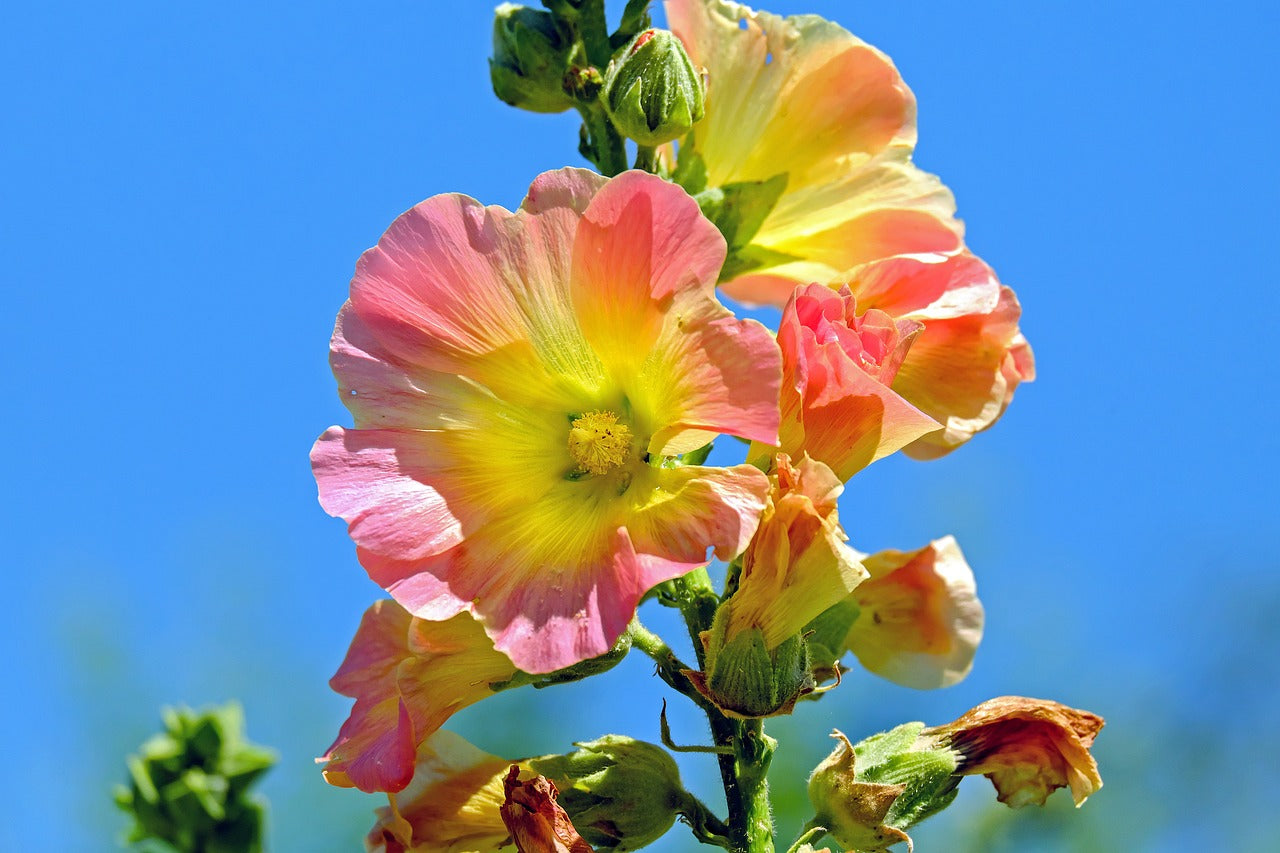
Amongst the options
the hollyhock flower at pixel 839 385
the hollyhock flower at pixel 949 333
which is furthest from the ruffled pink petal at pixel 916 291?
the hollyhock flower at pixel 839 385

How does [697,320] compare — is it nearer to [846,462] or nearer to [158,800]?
[846,462]

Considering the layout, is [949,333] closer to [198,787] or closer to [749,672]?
[749,672]

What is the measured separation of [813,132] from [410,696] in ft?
5.44

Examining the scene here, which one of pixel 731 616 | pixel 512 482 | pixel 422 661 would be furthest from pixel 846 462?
pixel 422 661

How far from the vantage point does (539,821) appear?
8.38 feet

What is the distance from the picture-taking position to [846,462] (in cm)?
267

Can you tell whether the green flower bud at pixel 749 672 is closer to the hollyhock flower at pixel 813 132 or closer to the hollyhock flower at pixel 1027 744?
the hollyhock flower at pixel 1027 744

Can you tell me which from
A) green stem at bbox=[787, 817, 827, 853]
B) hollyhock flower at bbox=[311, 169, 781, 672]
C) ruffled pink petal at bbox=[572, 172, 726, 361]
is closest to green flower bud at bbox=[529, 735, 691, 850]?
green stem at bbox=[787, 817, 827, 853]

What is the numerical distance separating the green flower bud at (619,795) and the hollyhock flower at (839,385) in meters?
0.73

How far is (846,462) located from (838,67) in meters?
1.11

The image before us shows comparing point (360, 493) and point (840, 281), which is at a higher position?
point (840, 281)

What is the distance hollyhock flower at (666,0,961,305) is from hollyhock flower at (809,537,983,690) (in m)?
0.77

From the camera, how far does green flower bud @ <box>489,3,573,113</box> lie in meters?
3.20

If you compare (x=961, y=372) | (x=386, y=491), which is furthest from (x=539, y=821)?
(x=961, y=372)
